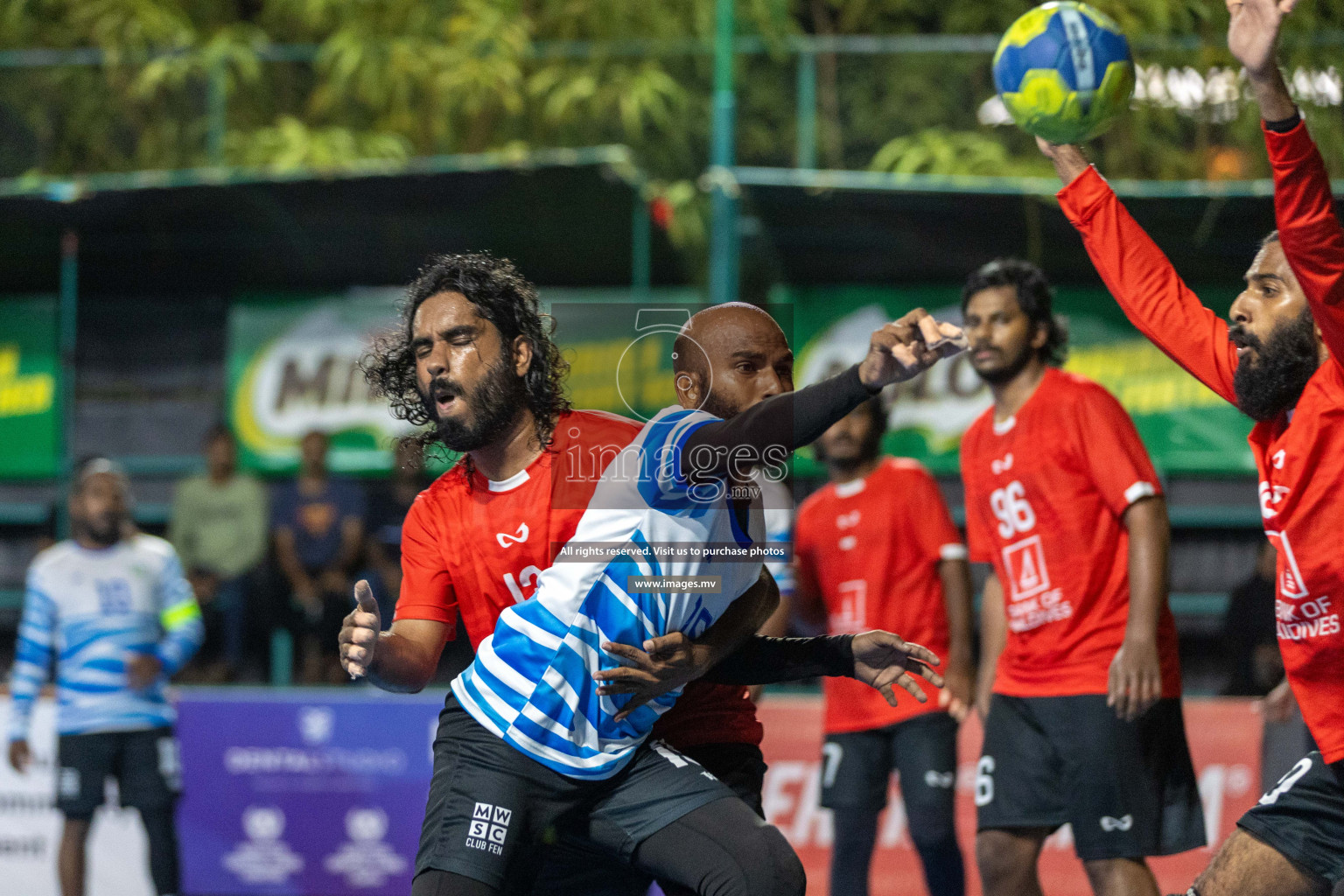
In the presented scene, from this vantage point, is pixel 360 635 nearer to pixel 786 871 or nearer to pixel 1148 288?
pixel 786 871

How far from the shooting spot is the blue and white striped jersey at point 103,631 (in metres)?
7.18

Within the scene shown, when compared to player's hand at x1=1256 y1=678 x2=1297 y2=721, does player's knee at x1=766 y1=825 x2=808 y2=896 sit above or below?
below

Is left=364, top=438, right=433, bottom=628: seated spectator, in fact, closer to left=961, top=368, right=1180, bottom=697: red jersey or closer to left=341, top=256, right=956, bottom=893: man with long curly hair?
left=961, top=368, right=1180, bottom=697: red jersey

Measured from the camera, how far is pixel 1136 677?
436cm

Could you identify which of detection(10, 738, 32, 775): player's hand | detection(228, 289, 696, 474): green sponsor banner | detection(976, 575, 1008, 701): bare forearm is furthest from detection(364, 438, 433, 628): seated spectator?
detection(976, 575, 1008, 701): bare forearm

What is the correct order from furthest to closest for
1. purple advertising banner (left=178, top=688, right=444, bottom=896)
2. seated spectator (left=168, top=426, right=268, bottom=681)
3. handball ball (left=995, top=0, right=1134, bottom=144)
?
seated spectator (left=168, top=426, right=268, bottom=681) → purple advertising banner (left=178, top=688, right=444, bottom=896) → handball ball (left=995, top=0, right=1134, bottom=144)

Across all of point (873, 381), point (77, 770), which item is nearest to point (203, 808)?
point (77, 770)

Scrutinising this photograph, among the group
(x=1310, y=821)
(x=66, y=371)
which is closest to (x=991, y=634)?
(x=1310, y=821)

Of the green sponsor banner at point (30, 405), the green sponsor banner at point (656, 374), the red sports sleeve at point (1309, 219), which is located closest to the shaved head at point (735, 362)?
the red sports sleeve at point (1309, 219)

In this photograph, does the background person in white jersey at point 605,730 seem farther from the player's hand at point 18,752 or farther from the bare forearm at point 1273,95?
the player's hand at point 18,752

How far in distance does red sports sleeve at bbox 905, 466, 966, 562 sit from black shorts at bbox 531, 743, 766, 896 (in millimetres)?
2332

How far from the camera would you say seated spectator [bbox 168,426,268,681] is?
948 cm

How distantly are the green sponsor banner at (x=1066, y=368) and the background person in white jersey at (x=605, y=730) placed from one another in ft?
19.0

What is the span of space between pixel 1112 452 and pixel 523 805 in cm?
236
